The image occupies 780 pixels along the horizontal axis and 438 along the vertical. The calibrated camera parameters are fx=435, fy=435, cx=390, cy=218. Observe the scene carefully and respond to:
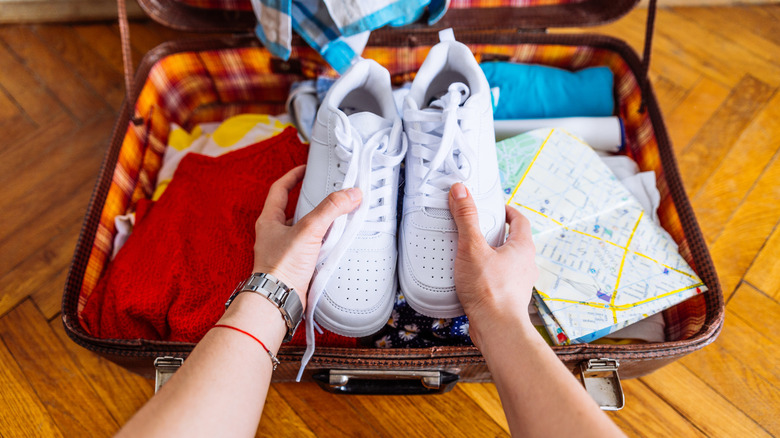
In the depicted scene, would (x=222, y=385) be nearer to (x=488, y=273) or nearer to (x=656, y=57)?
(x=488, y=273)

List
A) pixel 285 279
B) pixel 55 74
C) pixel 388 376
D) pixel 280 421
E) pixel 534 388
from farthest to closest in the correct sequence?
pixel 55 74, pixel 280 421, pixel 388 376, pixel 285 279, pixel 534 388

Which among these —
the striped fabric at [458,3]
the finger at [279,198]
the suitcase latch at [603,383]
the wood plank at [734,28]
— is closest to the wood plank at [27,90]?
the striped fabric at [458,3]

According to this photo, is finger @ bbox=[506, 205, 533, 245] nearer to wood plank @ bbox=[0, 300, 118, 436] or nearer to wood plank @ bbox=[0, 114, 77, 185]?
wood plank @ bbox=[0, 300, 118, 436]

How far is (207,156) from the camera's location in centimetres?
79

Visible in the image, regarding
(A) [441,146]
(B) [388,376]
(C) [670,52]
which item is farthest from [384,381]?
(C) [670,52]

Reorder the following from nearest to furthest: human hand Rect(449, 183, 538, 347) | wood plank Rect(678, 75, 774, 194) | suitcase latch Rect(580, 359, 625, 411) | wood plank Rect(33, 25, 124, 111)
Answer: human hand Rect(449, 183, 538, 347) < suitcase latch Rect(580, 359, 625, 411) < wood plank Rect(678, 75, 774, 194) < wood plank Rect(33, 25, 124, 111)

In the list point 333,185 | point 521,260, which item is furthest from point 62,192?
point 521,260

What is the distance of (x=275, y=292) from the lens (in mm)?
501

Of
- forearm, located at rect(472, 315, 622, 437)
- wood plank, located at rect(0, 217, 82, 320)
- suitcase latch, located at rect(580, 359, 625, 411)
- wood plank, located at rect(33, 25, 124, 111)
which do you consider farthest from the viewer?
wood plank, located at rect(33, 25, 124, 111)

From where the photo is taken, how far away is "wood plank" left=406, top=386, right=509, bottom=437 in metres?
0.72

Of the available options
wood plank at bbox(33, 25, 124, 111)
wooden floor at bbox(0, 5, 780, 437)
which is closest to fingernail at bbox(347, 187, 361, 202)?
wooden floor at bbox(0, 5, 780, 437)

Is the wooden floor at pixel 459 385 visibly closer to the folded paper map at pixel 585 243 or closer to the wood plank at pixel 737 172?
the wood plank at pixel 737 172

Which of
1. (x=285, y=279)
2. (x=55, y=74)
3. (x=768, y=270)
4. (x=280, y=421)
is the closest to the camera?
(x=285, y=279)

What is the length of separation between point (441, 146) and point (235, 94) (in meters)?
0.62
